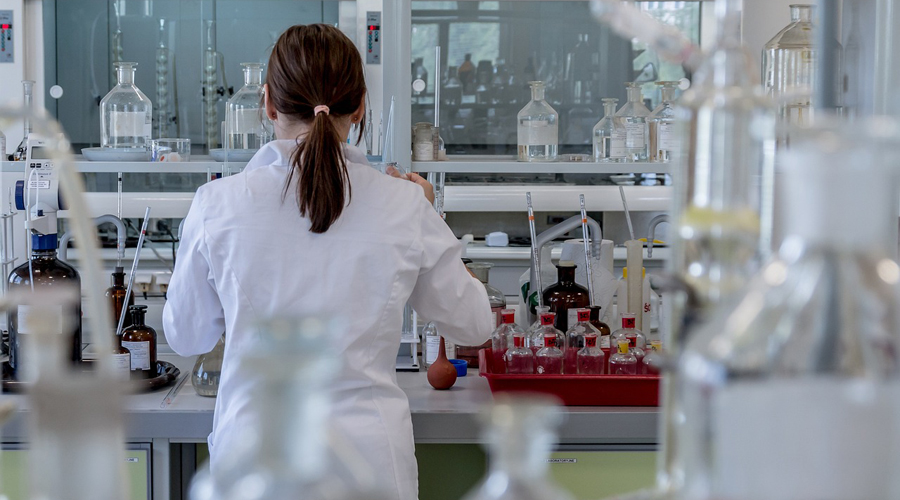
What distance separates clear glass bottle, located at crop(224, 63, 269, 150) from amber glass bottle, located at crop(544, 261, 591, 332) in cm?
86

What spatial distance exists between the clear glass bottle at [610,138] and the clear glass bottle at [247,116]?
912mm

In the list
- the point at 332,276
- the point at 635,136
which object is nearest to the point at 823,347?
the point at 332,276

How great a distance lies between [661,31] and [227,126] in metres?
2.26

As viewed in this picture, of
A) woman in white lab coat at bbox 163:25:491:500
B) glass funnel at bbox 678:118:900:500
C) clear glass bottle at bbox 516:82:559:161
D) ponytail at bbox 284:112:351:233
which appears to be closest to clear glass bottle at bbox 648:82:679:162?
clear glass bottle at bbox 516:82:559:161

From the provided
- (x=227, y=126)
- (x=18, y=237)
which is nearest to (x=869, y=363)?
(x=227, y=126)

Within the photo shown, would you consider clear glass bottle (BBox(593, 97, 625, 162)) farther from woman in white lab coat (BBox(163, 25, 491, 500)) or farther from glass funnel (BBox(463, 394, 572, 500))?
glass funnel (BBox(463, 394, 572, 500))

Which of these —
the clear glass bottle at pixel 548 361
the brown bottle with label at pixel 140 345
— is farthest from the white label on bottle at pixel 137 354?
the clear glass bottle at pixel 548 361

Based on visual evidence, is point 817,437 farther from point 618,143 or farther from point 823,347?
point 618,143

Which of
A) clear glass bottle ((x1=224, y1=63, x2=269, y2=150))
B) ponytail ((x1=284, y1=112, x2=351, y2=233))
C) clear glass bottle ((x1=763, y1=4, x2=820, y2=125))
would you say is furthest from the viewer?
clear glass bottle ((x1=224, y1=63, x2=269, y2=150))

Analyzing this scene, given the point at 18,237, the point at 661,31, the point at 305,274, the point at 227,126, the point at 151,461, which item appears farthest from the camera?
the point at 18,237

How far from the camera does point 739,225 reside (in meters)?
0.39

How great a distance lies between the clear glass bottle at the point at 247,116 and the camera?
249 centimetres

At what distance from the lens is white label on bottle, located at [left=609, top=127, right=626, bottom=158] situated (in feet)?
8.37

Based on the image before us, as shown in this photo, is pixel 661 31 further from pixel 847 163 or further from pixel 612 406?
pixel 612 406
